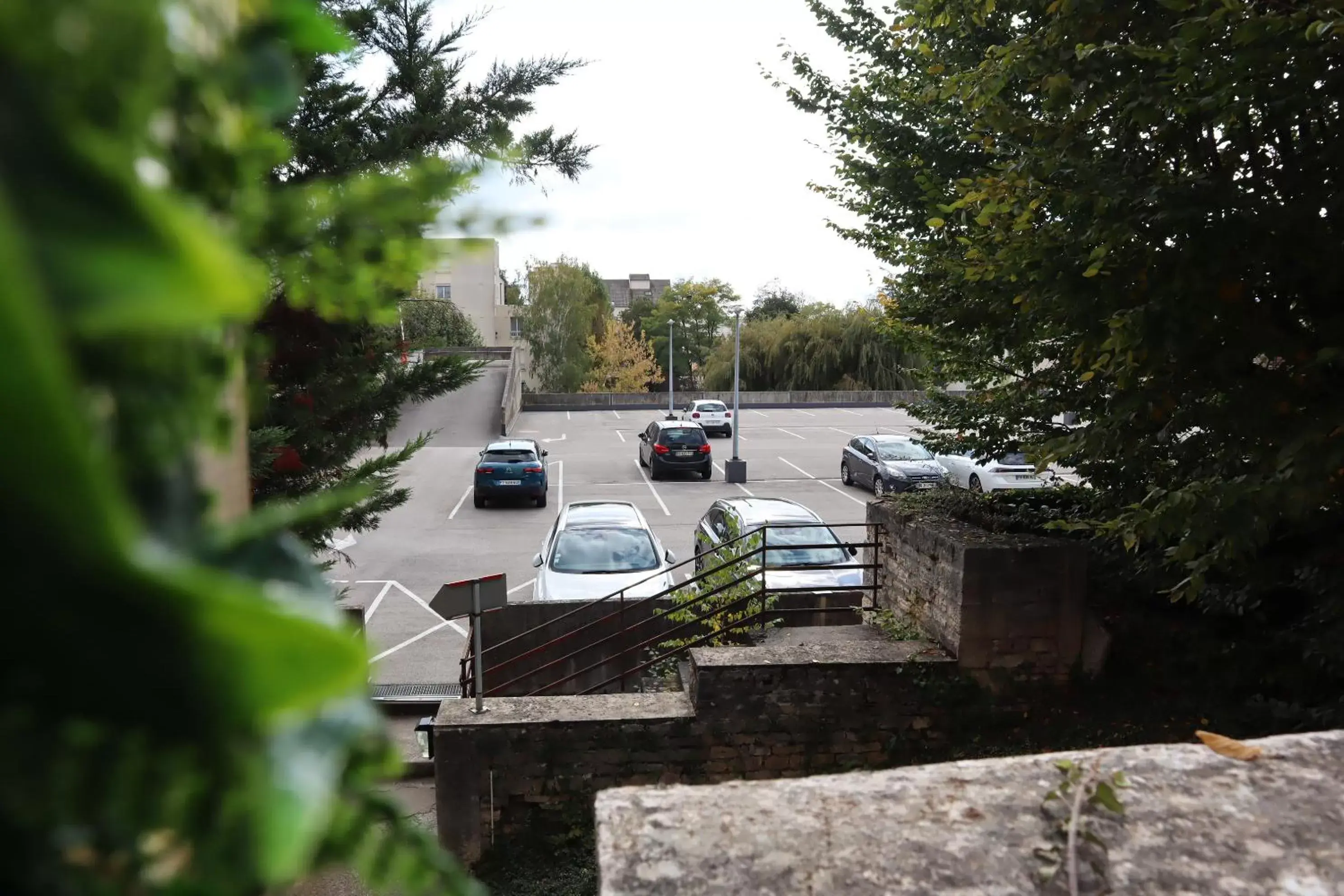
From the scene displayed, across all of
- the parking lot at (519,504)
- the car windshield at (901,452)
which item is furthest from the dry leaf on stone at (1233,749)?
the car windshield at (901,452)

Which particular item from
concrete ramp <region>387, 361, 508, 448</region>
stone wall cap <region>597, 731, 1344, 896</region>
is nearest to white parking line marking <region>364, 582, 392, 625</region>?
stone wall cap <region>597, 731, 1344, 896</region>

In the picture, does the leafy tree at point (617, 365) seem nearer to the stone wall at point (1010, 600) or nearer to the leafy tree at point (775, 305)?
the leafy tree at point (775, 305)

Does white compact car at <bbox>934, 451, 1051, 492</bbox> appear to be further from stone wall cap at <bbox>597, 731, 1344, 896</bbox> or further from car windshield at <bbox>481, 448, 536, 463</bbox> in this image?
stone wall cap at <bbox>597, 731, 1344, 896</bbox>

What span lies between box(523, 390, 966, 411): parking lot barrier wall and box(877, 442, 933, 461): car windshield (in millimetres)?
24694

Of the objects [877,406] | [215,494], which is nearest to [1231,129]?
[215,494]

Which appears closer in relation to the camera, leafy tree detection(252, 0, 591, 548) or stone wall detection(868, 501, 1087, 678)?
leafy tree detection(252, 0, 591, 548)

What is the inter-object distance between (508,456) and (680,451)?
207 inches

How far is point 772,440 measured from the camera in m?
33.7

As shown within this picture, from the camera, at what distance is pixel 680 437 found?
81.3 ft

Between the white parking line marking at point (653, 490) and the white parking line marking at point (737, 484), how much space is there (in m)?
1.89

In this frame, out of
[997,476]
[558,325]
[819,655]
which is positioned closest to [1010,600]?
[819,655]

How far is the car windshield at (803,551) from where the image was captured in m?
11.6

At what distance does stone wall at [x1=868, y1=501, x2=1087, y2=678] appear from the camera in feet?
23.2

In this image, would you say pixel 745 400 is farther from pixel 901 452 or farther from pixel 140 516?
pixel 140 516
